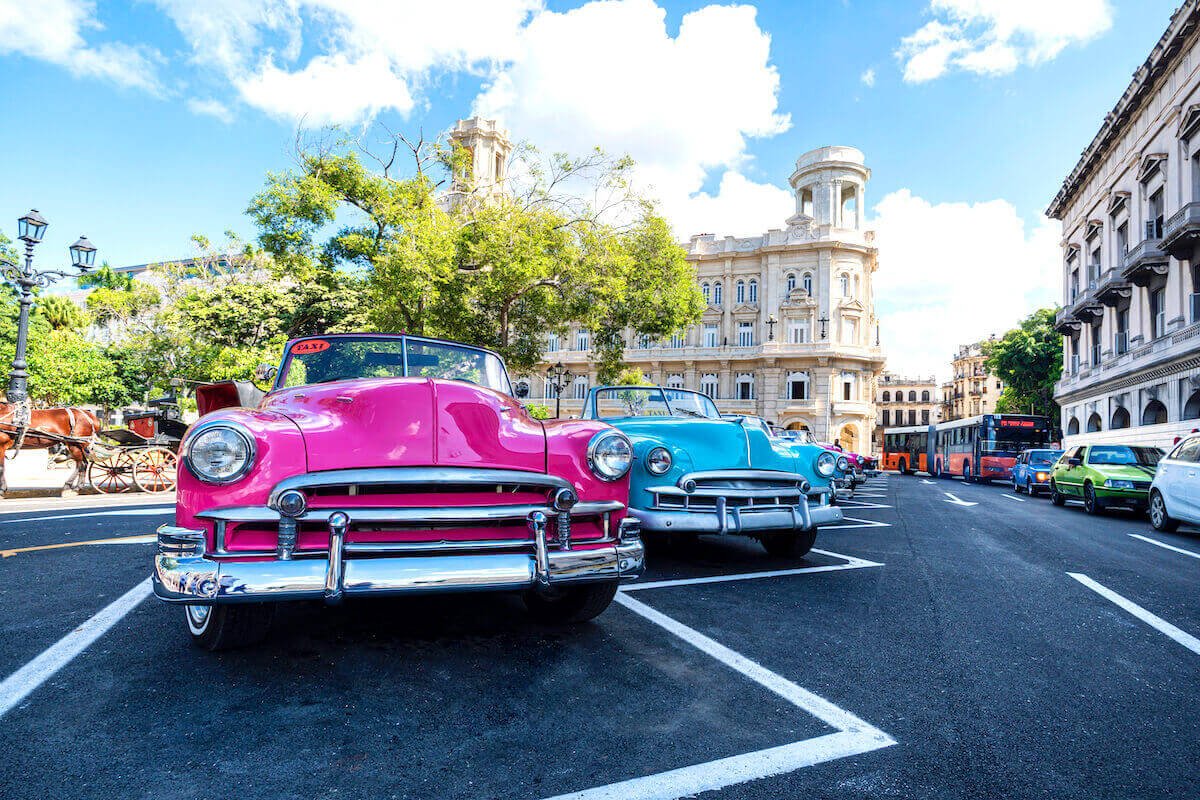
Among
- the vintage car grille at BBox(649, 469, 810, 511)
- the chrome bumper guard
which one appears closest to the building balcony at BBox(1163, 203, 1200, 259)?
the vintage car grille at BBox(649, 469, 810, 511)

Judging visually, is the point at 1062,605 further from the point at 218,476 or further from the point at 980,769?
the point at 218,476

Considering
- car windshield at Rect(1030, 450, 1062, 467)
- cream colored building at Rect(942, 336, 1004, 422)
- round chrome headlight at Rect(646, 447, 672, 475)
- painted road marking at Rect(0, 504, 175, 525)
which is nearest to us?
round chrome headlight at Rect(646, 447, 672, 475)

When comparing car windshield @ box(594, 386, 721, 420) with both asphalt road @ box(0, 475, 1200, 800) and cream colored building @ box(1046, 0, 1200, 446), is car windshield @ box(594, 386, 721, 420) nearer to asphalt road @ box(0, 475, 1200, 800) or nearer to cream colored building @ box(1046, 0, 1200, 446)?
asphalt road @ box(0, 475, 1200, 800)

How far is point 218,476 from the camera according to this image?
2846 millimetres

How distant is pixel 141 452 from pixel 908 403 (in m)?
105

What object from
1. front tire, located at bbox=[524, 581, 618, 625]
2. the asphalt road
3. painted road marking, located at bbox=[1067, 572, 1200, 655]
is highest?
front tire, located at bbox=[524, 581, 618, 625]

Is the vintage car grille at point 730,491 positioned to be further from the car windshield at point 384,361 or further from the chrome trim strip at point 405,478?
the chrome trim strip at point 405,478

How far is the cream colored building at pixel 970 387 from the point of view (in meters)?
92.6

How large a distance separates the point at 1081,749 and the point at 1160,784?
0.28m

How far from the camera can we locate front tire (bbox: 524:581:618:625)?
3.82 meters

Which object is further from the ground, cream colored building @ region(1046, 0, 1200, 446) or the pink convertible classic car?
cream colored building @ region(1046, 0, 1200, 446)

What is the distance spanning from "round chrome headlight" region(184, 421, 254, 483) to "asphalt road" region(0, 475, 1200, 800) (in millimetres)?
939

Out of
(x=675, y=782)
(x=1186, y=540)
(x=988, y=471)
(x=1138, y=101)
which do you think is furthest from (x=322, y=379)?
(x=1138, y=101)

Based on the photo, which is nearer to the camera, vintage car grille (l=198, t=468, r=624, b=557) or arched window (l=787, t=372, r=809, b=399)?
vintage car grille (l=198, t=468, r=624, b=557)
